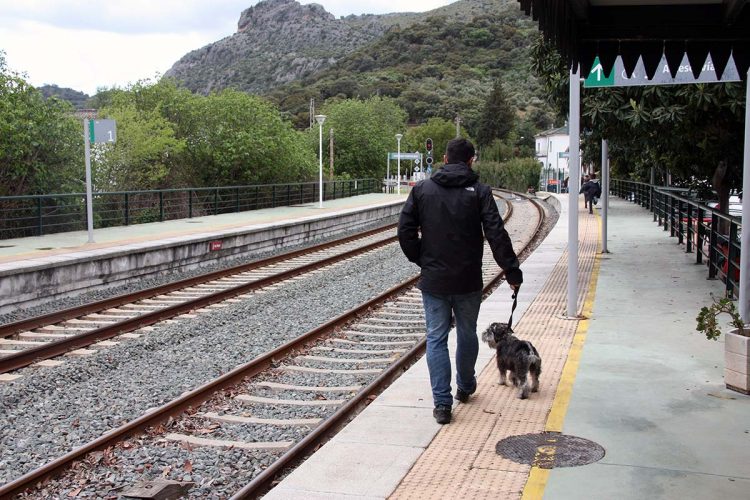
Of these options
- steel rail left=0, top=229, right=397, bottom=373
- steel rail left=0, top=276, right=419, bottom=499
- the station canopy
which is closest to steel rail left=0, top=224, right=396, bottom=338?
steel rail left=0, top=229, right=397, bottom=373

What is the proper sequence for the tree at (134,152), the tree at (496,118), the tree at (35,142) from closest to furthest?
the tree at (35,142) < the tree at (134,152) < the tree at (496,118)

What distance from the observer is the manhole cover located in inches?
197

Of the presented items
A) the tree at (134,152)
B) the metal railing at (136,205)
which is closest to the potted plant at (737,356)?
the metal railing at (136,205)

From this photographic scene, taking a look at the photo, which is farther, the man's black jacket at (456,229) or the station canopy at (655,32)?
the station canopy at (655,32)

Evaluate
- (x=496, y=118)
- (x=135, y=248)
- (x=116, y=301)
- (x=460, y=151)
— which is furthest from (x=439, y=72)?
(x=460, y=151)

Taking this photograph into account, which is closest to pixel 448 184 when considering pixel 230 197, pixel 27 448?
pixel 27 448

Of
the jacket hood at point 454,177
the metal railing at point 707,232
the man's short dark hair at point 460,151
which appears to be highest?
the man's short dark hair at point 460,151

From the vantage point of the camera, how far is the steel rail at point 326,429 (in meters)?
5.05

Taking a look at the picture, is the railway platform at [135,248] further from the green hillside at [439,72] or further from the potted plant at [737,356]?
the green hillside at [439,72]

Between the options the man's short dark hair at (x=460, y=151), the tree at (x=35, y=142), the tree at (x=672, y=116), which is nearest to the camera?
the man's short dark hair at (x=460, y=151)

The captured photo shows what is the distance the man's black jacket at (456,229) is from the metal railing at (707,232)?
6.31 meters

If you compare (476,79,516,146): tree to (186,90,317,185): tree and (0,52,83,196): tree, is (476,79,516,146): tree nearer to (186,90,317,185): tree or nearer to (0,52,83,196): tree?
(186,90,317,185): tree

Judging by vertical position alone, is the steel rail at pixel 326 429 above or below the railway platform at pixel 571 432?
below

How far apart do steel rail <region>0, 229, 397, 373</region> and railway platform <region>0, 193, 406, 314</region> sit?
2.87 metres
